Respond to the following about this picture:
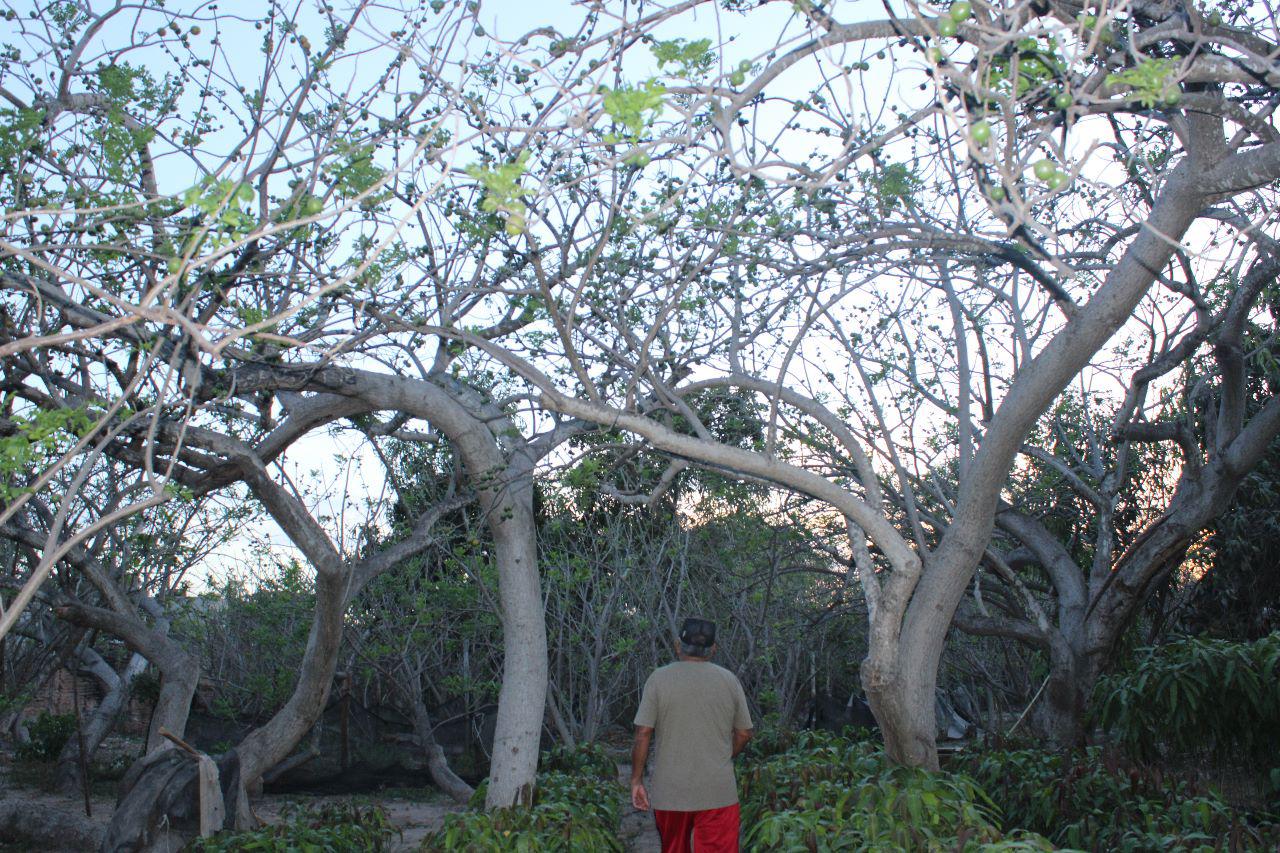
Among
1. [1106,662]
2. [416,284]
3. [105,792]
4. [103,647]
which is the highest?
[416,284]

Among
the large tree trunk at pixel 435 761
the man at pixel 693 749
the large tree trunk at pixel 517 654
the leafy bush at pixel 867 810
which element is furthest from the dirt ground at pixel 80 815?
the man at pixel 693 749

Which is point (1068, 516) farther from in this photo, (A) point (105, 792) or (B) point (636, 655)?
(A) point (105, 792)

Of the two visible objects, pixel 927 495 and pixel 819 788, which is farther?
pixel 927 495

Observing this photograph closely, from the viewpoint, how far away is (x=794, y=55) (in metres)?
5.01

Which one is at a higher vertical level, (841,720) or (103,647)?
(103,647)

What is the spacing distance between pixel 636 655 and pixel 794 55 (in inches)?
390

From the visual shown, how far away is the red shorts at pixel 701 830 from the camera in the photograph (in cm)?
545

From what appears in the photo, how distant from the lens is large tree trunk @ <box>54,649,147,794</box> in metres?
14.5

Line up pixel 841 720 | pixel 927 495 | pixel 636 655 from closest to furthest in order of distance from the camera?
pixel 927 495, pixel 636 655, pixel 841 720

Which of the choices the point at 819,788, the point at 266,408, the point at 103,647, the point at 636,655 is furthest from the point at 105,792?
the point at 819,788

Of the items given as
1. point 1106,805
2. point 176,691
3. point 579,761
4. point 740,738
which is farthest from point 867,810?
point 176,691

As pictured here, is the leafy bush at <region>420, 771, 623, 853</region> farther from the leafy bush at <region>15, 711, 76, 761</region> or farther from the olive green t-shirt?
the leafy bush at <region>15, 711, 76, 761</region>

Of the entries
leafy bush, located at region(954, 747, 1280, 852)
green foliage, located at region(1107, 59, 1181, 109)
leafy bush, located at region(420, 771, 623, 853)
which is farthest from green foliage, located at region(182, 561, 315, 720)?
green foliage, located at region(1107, 59, 1181, 109)

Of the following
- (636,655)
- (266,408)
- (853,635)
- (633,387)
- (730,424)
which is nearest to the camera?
(633,387)
